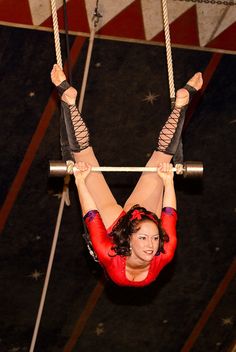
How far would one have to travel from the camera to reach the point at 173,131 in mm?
4293

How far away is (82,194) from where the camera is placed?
4.11 metres

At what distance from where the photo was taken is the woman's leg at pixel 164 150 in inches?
169

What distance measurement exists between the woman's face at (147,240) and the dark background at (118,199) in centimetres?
161

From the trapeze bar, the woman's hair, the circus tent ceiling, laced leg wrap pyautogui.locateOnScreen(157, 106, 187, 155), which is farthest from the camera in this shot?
the circus tent ceiling

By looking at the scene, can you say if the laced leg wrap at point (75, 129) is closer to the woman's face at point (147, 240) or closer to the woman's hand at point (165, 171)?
the woman's hand at point (165, 171)

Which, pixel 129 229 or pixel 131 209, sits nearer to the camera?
pixel 129 229

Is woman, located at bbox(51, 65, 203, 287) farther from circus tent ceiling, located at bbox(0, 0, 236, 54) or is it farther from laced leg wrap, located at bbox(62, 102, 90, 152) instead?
circus tent ceiling, located at bbox(0, 0, 236, 54)

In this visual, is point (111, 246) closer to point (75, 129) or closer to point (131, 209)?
point (131, 209)

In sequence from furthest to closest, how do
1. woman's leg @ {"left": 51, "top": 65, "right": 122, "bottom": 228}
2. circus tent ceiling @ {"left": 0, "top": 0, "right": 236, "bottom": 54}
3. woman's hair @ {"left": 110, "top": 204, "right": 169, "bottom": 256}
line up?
circus tent ceiling @ {"left": 0, "top": 0, "right": 236, "bottom": 54}, woman's leg @ {"left": 51, "top": 65, "right": 122, "bottom": 228}, woman's hair @ {"left": 110, "top": 204, "right": 169, "bottom": 256}

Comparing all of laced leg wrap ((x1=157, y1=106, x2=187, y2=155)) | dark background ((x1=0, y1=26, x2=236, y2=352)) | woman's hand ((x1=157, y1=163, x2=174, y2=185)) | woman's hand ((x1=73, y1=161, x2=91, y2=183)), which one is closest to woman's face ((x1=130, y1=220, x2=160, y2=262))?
woman's hand ((x1=157, y1=163, x2=174, y2=185))

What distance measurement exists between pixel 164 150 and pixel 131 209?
407 mm

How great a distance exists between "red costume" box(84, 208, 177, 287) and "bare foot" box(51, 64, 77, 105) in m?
0.63

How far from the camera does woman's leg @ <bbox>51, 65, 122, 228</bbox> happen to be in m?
4.16

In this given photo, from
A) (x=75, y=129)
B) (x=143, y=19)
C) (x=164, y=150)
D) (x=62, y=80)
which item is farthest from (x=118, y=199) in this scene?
(x=62, y=80)
